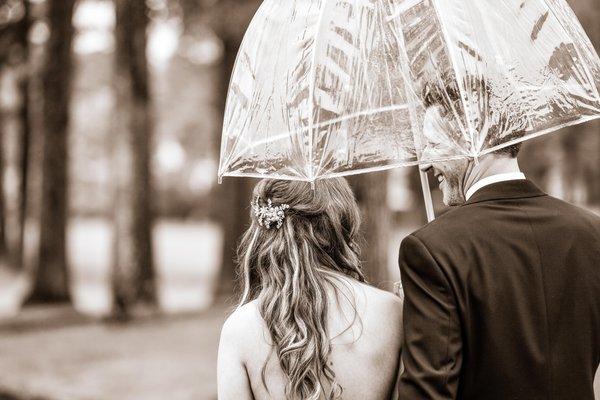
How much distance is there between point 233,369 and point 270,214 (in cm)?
59

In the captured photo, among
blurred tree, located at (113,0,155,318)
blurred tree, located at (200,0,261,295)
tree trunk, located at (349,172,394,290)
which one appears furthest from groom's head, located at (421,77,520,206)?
blurred tree, located at (200,0,261,295)

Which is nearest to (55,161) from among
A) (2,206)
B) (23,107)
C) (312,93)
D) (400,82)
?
(23,107)

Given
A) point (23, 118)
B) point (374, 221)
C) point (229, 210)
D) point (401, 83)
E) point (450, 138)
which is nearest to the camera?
point (450, 138)

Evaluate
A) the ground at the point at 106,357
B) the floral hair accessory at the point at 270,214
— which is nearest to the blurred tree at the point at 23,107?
the ground at the point at 106,357

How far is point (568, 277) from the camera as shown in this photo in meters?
2.66

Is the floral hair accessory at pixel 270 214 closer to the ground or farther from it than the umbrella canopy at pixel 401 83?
closer to the ground

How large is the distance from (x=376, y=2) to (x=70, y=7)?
13.6m

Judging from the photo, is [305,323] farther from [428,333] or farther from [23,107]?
[23,107]

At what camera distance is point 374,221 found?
233 inches

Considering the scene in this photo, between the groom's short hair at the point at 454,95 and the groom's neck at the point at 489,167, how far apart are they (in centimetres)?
3

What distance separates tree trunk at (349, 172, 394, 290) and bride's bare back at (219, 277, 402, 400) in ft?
9.26

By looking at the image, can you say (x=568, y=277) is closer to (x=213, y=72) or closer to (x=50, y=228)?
(x=50, y=228)

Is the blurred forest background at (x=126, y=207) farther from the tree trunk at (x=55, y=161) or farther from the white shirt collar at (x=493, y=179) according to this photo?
the white shirt collar at (x=493, y=179)

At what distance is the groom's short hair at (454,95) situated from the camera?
2799mm
